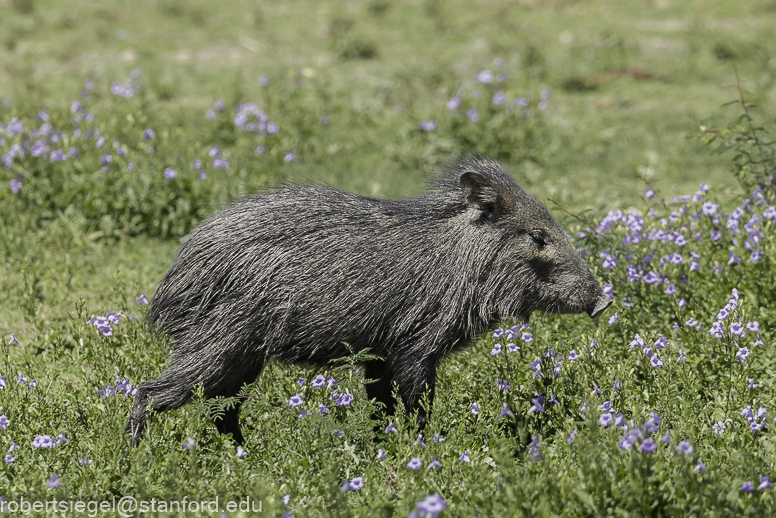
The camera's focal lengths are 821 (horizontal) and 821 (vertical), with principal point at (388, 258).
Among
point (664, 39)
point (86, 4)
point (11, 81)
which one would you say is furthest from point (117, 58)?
point (664, 39)

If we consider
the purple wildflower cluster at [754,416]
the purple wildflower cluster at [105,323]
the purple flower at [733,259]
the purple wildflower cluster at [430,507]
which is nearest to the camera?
the purple wildflower cluster at [430,507]

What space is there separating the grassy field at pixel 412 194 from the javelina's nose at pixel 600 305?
0.58ft

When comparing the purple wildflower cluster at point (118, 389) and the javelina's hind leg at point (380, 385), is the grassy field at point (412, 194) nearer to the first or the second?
the purple wildflower cluster at point (118, 389)

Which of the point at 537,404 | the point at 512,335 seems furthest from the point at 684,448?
the point at 512,335

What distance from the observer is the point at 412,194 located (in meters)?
7.07

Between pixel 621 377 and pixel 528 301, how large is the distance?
58 cm

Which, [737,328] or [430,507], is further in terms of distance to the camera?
[737,328]

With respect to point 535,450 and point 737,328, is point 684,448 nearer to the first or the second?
point 535,450

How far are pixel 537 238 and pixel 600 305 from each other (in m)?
0.43

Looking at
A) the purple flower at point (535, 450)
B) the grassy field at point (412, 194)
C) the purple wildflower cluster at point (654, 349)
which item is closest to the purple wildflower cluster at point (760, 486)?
the grassy field at point (412, 194)

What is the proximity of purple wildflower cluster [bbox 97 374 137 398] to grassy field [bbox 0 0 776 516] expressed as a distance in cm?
4

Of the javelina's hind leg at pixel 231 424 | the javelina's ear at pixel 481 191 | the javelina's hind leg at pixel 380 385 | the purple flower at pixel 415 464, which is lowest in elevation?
the javelina's hind leg at pixel 231 424

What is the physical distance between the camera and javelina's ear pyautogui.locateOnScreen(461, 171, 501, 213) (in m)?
3.89

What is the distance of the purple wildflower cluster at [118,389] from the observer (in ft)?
12.4
